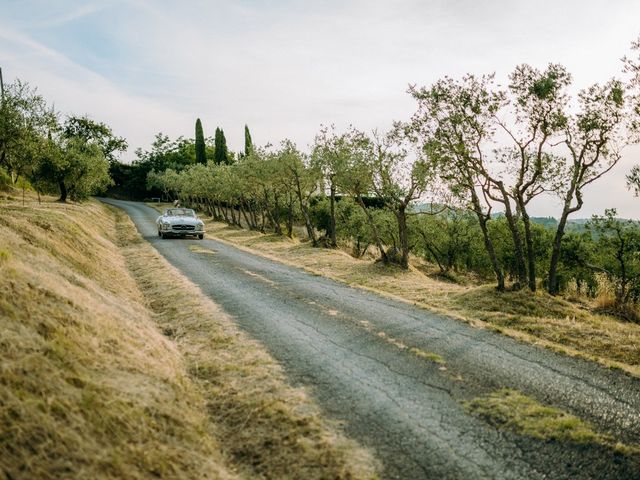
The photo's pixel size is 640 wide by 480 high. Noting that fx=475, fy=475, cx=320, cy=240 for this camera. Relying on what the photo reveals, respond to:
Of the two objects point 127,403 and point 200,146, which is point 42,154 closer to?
point 127,403

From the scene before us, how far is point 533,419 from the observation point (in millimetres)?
5621

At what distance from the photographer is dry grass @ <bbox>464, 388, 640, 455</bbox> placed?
17.0 feet

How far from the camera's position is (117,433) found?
14.3ft

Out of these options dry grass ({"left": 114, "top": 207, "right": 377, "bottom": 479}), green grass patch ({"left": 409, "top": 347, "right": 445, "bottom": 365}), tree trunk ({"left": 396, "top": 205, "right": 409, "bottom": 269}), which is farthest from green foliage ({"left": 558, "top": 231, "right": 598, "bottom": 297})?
dry grass ({"left": 114, "top": 207, "right": 377, "bottom": 479})

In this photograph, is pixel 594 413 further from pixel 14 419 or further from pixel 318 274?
pixel 318 274

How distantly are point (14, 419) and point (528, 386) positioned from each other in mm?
6137

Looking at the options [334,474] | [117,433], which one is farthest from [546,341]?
[117,433]

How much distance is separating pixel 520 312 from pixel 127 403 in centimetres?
1069

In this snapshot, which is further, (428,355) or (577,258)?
(577,258)

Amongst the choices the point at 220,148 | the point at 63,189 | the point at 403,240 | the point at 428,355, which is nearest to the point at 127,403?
the point at 428,355

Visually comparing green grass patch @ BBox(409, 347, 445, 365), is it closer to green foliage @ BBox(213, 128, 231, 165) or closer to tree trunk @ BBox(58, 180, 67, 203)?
tree trunk @ BBox(58, 180, 67, 203)

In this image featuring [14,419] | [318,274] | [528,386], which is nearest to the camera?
[14,419]

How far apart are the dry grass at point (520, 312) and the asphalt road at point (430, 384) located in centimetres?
98

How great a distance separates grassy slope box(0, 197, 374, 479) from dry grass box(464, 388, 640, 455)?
76.2 inches
